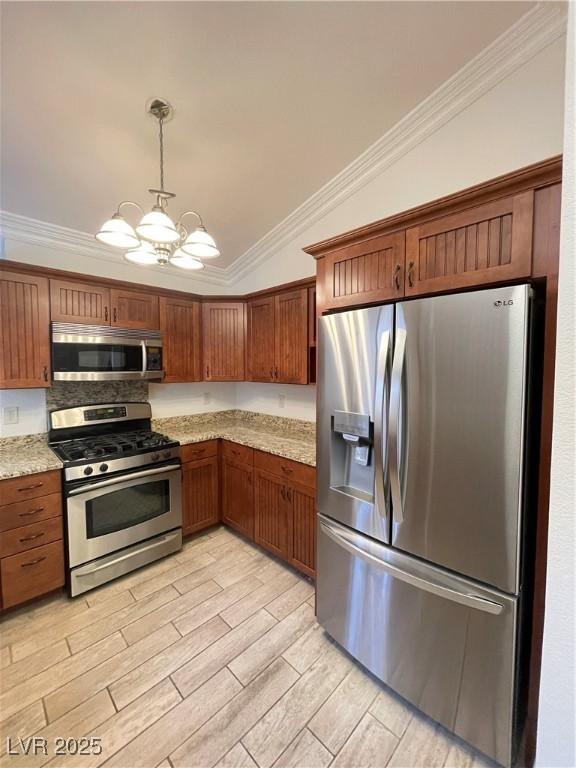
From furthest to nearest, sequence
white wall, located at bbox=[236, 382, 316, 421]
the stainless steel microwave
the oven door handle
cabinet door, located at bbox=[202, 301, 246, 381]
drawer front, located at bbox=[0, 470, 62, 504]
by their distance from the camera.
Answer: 1. cabinet door, located at bbox=[202, 301, 246, 381]
2. white wall, located at bbox=[236, 382, 316, 421]
3. the stainless steel microwave
4. the oven door handle
5. drawer front, located at bbox=[0, 470, 62, 504]

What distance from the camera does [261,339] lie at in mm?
2988

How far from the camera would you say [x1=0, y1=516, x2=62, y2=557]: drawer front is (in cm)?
193

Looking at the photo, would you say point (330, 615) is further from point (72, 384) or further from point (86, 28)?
point (86, 28)

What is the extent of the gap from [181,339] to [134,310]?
479 mm

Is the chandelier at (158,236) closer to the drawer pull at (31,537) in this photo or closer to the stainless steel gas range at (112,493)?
the stainless steel gas range at (112,493)

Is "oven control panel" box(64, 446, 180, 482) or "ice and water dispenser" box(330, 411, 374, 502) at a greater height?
"ice and water dispenser" box(330, 411, 374, 502)

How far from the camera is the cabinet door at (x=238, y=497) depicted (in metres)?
2.72

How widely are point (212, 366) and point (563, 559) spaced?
2948 millimetres

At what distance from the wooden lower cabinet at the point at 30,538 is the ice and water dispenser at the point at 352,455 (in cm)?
186

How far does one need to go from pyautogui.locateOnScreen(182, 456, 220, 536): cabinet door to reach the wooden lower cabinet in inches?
36.2

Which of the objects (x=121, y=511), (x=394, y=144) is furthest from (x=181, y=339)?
(x=394, y=144)

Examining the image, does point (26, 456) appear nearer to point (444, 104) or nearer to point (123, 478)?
point (123, 478)

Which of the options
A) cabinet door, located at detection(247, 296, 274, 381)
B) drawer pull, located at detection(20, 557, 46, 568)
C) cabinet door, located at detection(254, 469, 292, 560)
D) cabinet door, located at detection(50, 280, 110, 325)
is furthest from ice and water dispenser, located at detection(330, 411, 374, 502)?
cabinet door, located at detection(50, 280, 110, 325)

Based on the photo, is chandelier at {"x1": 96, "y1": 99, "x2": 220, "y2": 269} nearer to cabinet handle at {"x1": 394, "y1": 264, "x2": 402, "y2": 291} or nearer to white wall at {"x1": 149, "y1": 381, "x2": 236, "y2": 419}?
cabinet handle at {"x1": 394, "y1": 264, "x2": 402, "y2": 291}
